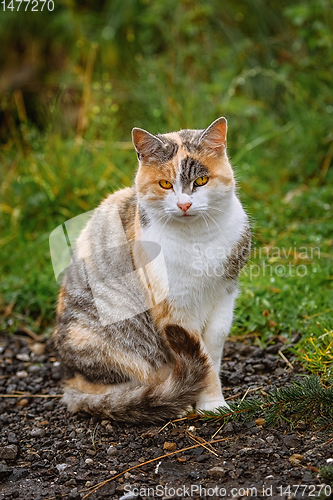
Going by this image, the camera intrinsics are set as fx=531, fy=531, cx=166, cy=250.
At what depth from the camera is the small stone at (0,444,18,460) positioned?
7.90 feet

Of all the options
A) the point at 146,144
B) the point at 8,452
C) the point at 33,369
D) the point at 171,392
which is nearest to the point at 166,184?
the point at 146,144

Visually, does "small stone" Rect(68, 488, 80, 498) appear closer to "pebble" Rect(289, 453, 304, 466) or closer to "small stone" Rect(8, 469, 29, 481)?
"small stone" Rect(8, 469, 29, 481)

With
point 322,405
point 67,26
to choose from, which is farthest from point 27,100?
point 322,405

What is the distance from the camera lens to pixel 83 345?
2703 mm

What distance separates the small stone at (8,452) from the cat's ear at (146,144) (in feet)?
4.91

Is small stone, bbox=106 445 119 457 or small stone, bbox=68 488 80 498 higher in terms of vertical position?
small stone, bbox=68 488 80 498

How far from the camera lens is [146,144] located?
2.56m

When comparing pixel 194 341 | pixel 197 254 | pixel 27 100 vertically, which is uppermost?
pixel 27 100

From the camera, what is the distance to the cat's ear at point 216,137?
252 centimetres

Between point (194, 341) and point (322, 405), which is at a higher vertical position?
point (194, 341)

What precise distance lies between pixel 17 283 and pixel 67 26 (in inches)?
172

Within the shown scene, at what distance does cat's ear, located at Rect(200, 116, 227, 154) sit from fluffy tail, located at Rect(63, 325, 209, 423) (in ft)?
2.88

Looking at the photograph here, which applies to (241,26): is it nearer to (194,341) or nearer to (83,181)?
(83,181)

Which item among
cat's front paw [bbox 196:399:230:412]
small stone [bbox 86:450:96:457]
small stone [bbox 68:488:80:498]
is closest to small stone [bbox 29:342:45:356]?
small stone [bbox 86:450:96:457]
